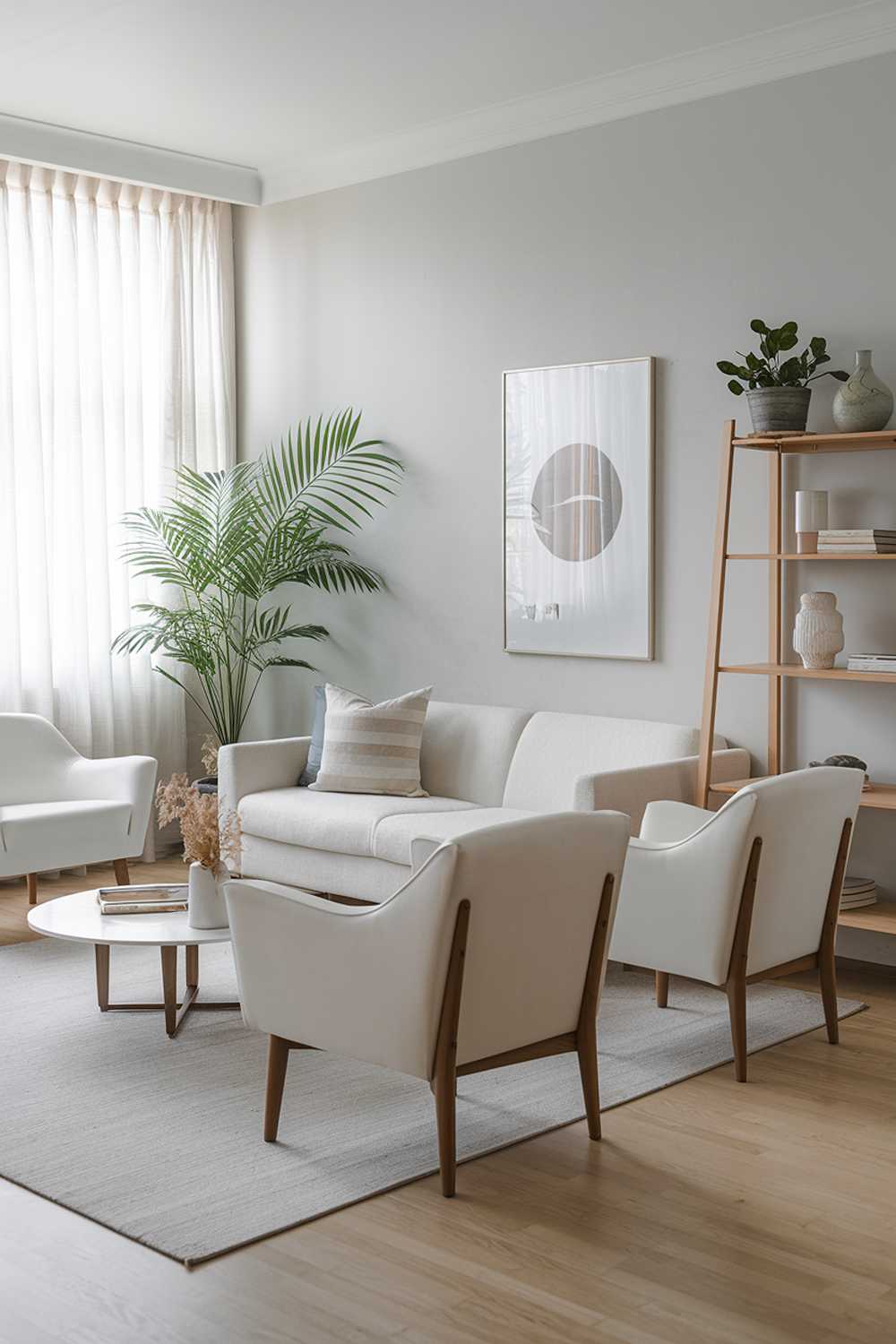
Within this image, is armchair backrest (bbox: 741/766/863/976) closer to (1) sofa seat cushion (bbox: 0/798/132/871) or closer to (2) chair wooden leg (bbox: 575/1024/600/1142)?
(2) chair wooden leg (bbox: 575/1024/600/1142)

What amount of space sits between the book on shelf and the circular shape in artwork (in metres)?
2.25

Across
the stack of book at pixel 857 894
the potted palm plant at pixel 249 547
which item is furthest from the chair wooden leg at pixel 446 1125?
the potted palm plant at pixel 249 547

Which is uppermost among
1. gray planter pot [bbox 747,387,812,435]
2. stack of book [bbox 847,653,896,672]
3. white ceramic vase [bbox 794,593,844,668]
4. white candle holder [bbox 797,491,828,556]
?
gray planter pot [bbox 747,387,812,435]

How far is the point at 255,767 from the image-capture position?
5.88 metres

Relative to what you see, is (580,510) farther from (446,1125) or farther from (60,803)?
(446,1125)

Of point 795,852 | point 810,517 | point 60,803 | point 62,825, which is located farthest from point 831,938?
point 60,803

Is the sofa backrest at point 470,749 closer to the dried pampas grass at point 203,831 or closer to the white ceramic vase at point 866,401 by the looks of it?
the dried pampas grass at point 203,831

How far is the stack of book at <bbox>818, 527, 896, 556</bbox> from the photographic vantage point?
4613 millimetres

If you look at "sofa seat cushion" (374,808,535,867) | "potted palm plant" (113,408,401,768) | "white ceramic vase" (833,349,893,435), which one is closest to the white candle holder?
"white ceramic vase" (833,349,893,435)

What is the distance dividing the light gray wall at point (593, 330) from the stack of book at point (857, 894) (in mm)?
140

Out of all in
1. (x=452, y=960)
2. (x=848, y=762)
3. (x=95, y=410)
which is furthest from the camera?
(x=95, y=410)

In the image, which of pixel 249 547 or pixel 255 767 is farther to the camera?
pixel 249 547

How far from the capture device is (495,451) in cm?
609

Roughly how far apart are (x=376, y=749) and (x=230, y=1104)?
87.0 inches
